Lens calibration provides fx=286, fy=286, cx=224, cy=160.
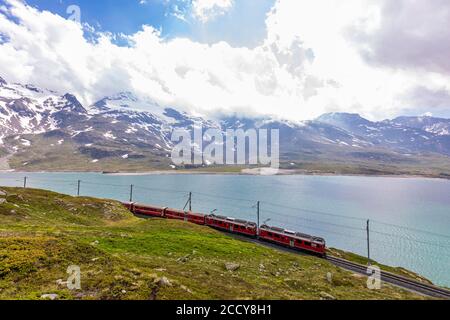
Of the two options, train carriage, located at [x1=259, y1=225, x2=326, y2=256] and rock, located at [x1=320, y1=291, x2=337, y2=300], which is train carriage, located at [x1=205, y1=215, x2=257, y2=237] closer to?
train carriage, located at [x1=259, y1=225, x2=326, y2=256]

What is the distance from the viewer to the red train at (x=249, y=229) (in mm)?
54375

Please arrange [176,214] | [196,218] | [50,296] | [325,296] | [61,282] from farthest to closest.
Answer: [176,214]
[196,218]
[325,296]
[61,282]
[50,296]

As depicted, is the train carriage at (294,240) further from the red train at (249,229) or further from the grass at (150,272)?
the grass at (150,272)

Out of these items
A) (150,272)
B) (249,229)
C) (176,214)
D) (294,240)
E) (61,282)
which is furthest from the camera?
(176,214)

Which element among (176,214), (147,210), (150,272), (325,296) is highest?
(150,272)

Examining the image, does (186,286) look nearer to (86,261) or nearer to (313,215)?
(86,261)

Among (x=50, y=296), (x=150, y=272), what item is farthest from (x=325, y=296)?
(x=50, y=296)

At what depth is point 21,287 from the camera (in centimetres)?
1542

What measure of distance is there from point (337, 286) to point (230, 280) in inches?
491

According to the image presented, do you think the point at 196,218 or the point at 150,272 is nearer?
the point at 150,272

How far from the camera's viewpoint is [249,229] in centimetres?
6225

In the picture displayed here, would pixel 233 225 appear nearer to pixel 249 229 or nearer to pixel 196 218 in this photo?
pixel 249 229

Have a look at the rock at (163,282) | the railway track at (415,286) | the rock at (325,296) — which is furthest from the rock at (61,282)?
the railway track at (415,286)

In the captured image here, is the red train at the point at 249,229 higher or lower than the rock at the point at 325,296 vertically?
lower
